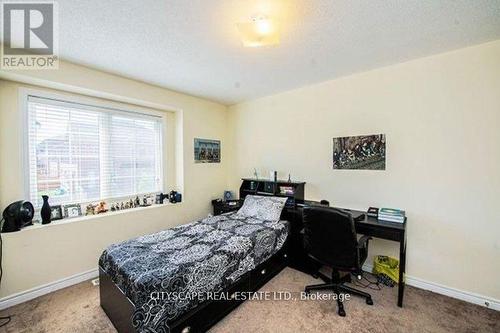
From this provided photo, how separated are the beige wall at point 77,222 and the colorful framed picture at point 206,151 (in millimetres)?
120

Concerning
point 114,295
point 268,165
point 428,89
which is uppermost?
point 428,89

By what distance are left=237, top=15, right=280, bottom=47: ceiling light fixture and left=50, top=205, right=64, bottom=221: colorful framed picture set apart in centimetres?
279

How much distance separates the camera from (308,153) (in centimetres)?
325

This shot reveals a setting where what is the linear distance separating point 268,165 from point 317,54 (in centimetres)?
193

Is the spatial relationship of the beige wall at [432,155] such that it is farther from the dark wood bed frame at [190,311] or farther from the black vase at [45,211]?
the black vase at [45,211]

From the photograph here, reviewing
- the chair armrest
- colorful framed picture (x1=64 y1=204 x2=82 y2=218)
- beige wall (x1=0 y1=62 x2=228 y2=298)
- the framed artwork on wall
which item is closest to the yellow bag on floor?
the chair armrest

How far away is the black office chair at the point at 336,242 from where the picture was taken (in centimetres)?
192

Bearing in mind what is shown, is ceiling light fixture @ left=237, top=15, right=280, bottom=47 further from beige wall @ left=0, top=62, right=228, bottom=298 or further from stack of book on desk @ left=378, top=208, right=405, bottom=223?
stack of book on desk @ left=378, top=208, right=405, bottom=223

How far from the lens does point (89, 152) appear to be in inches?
112

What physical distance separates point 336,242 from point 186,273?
4.40ft

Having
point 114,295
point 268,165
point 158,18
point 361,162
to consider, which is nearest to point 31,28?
point 158,18

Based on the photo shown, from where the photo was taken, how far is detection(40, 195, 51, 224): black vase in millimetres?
2354

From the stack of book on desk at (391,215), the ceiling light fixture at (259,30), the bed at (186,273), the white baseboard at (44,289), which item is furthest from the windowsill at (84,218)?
the stack of book on desk at (391,215)

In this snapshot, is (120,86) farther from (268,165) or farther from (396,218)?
(396,218)
